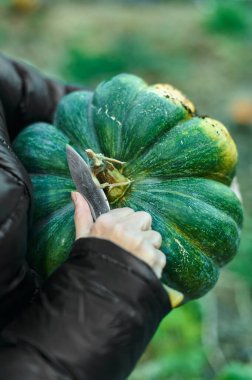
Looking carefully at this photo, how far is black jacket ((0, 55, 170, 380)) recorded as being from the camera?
136 centimetres

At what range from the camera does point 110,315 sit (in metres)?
1.39

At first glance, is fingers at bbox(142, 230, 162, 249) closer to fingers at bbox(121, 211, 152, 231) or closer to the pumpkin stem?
fingers at bbox(121, 211, 152, 231)

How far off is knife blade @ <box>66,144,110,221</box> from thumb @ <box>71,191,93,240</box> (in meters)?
0.02

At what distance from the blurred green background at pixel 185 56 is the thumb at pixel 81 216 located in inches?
74.4

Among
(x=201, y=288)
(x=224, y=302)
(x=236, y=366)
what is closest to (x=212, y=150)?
(x=201, y=288)

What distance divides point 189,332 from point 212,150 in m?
1.82

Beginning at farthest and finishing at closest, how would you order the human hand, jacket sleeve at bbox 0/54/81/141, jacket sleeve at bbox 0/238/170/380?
jacket sleeve at bbox 0/54/81/141, the human hand, jacket sleeve at bbox 0/238/170/380

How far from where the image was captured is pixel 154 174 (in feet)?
5.80

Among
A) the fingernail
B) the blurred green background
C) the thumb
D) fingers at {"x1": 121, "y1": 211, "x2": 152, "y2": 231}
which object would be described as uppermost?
A: fingers at {"x1": 121, "y1": 211, "x2": 152, "y2": 231}

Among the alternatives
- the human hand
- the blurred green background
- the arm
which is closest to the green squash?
the human hand

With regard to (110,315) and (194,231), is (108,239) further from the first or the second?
(194,231)

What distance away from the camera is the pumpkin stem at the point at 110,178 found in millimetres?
1688

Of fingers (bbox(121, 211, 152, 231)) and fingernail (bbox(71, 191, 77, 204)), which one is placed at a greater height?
fingers (bbox(121, 211, 152, 231))

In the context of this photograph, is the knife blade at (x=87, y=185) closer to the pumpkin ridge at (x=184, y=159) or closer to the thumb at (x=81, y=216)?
the thumb at (x=81, y=216)
